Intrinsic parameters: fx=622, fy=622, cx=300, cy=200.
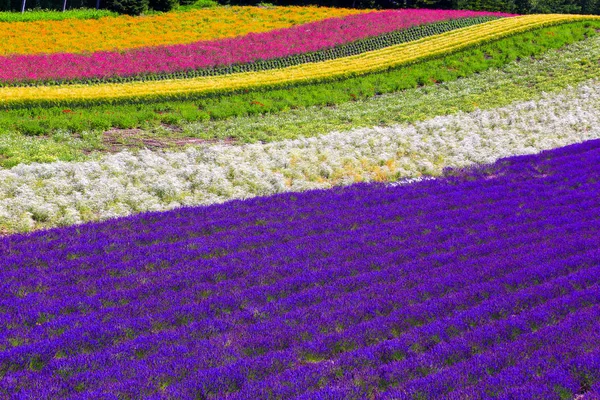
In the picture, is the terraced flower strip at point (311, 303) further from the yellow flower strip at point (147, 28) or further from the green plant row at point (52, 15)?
the green plant row at point (52, 15)

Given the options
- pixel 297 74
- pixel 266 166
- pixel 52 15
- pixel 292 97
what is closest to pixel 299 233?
pixel 266 166

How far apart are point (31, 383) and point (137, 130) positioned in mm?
18486

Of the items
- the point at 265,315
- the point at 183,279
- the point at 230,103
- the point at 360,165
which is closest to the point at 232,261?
the point at 183,279

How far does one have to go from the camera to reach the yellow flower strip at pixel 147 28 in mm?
42531

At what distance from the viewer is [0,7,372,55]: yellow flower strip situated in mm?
Result: 42531

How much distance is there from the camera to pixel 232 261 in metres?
11.8

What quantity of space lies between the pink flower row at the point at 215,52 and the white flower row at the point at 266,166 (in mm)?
16339

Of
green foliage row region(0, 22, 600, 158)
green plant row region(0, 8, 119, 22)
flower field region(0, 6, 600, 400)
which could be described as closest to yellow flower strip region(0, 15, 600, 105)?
flower field region(0, 6, 600, 400)

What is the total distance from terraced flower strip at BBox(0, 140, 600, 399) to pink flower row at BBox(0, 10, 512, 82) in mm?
22750

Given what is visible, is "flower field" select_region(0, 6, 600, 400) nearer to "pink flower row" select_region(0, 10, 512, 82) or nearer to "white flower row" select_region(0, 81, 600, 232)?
"white flower row" select_region(0, 81, 600, 232)

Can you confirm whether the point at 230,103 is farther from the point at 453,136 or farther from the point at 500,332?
the point at 500,332

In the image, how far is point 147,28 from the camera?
49.7 metres

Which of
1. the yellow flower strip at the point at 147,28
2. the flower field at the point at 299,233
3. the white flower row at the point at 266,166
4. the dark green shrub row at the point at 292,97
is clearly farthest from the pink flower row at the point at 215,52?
the white flower row at the point at 266,166

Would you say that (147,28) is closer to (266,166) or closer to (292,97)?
(292,97)
